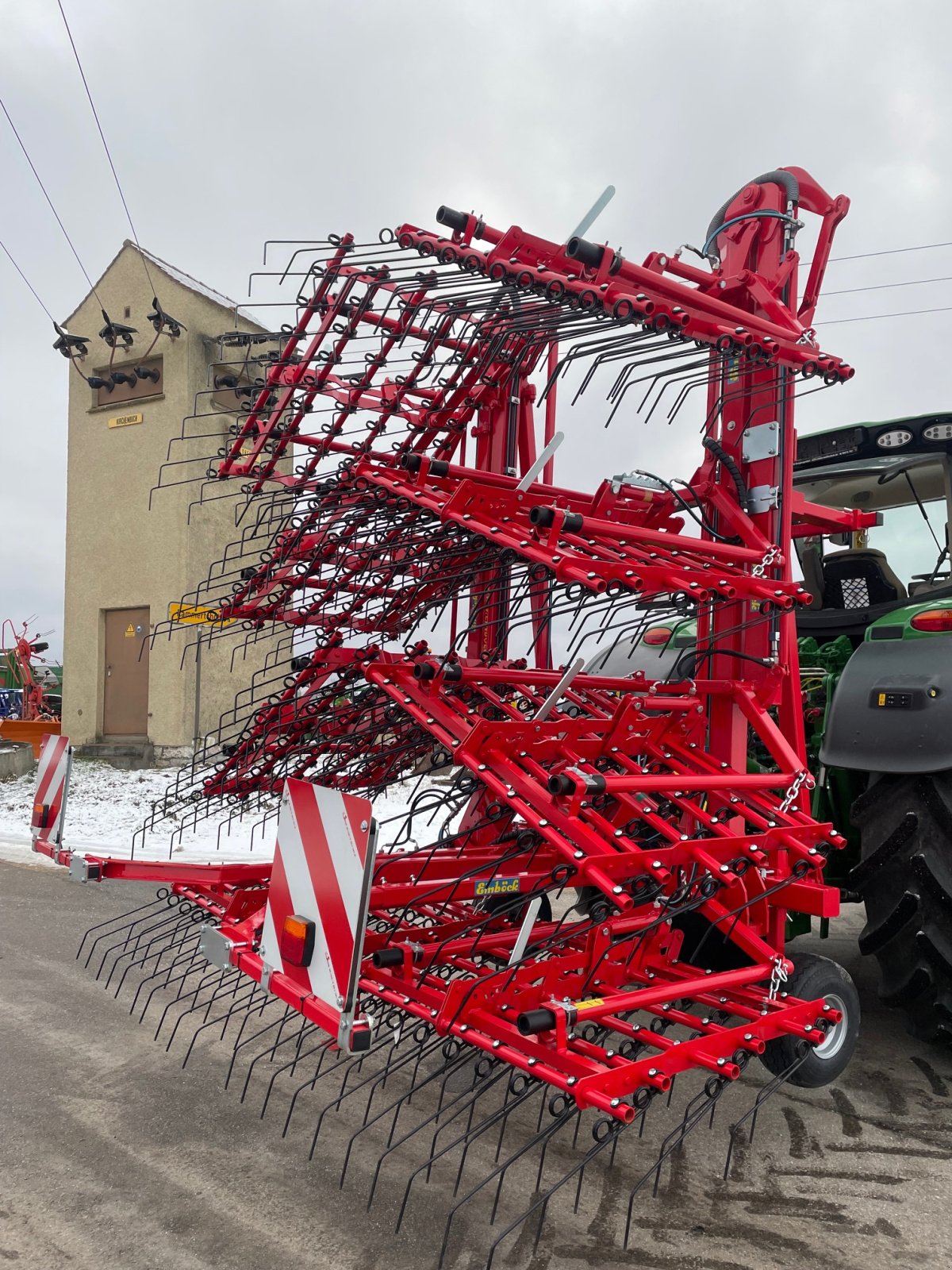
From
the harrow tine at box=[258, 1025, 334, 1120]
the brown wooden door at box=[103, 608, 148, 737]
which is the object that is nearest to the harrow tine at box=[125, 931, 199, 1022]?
the harrow tine at box=[258, 1025, 334, 1120]

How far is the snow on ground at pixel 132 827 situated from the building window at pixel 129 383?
166 inches

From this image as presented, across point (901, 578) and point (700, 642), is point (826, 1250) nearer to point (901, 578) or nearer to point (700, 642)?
point (700, 642)

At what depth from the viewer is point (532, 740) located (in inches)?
96.6

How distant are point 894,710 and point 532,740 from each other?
1.10 metres

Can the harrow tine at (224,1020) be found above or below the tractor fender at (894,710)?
below

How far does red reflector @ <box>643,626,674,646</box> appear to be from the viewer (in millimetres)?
3844

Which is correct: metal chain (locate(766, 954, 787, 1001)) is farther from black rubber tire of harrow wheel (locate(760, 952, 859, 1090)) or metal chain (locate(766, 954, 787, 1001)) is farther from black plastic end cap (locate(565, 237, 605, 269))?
black plastic end cap (locate(565, 237, 605, 269))

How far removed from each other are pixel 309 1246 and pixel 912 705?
2.04 m

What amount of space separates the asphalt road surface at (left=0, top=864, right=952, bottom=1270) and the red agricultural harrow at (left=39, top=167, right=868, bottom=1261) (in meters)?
0.06

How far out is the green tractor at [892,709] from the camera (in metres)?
2.62

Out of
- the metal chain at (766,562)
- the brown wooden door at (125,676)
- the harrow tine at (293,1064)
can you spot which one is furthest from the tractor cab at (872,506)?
the brown wooden door at (125,676)

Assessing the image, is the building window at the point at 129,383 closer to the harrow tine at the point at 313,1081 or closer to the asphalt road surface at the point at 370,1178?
the asphalt road surface at the point at 370,1178

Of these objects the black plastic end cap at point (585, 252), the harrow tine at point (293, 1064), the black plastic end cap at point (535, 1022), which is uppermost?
the black plastic end cap at point (585, 252)

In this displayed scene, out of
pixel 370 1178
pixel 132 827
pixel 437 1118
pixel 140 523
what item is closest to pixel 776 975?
pixel 437 1118
